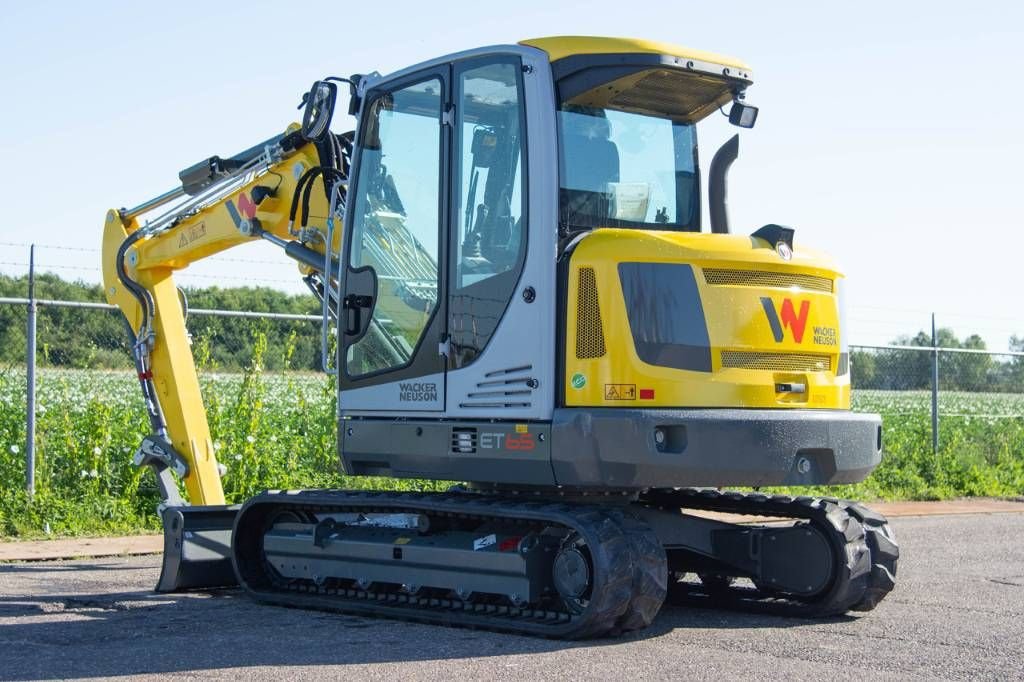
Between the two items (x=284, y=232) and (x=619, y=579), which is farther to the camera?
(x=284, y=232)

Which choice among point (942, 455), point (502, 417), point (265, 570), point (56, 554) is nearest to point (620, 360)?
point (502, 417)

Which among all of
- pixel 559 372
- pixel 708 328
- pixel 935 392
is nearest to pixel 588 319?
pixel 559 372

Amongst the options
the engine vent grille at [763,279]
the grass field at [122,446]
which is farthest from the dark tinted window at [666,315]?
the grass field at [122,446]

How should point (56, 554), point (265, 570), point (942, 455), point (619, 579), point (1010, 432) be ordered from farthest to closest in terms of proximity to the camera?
point (1010, 432), point (942, 455), point (56, 554), point (265, 570), point (619, 579)

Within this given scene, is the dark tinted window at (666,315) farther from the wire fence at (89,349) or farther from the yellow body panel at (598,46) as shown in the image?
the wire fence at (89,349)

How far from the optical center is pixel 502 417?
7582mm

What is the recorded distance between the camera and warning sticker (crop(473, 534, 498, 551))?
7621 mm

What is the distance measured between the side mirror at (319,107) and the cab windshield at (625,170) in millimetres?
1799

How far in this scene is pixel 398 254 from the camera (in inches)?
327

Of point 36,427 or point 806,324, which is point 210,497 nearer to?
point 36,427

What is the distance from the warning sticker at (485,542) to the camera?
25.0 feet

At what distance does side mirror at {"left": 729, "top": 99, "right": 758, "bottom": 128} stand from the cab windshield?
287 mm

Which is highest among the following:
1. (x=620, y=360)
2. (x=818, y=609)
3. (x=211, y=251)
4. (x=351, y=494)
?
(x=211, y=251)

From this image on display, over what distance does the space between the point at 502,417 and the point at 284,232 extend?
269cm
